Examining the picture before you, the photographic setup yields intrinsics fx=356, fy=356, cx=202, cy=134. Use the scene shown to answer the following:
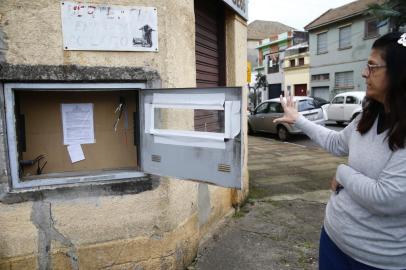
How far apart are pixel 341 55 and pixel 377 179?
27.2m

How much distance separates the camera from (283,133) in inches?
504

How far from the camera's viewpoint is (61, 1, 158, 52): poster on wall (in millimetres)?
2639

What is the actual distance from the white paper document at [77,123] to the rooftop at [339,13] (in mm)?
24922

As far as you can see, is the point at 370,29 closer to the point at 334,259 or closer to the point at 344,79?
the point at 344,79

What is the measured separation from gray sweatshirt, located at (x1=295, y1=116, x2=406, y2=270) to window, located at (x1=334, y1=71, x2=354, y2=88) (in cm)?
2593

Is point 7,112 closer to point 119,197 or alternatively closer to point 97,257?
point 119,197

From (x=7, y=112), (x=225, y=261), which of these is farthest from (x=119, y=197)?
(x=225, y=261)

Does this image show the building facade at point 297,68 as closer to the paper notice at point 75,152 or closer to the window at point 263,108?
the window at point 263,108

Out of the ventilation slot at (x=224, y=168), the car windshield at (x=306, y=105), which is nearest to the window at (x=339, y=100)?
the car windshield at (x=306, y=105)

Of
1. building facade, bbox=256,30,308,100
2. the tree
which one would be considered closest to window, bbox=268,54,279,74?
building facade, bbox=256,30,308,100

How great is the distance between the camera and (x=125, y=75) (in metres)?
2.81

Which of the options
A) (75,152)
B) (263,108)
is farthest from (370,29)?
(75,152)

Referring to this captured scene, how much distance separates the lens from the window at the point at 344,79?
25.7 meters

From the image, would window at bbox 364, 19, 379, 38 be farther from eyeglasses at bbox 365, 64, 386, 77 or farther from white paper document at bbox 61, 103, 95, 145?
eyeglasses at bbox 365, 64, 386, 77
